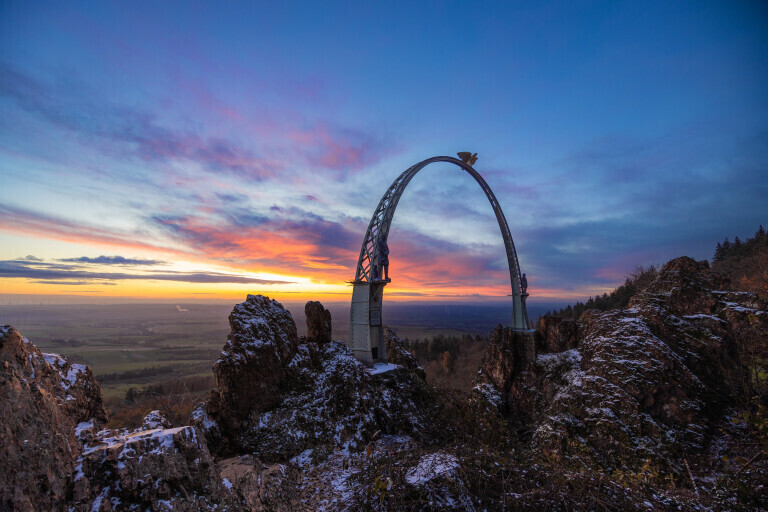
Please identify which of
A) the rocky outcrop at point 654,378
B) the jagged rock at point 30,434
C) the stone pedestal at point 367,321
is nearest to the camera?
the jagged rock at point 30,434

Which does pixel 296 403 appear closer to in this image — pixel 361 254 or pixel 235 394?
pixel 235 394

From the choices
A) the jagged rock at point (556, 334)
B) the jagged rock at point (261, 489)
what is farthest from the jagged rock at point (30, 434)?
the jagged rock at point (556, 334)

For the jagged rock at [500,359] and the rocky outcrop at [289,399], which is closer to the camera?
the rocky outcrop at [289,399]

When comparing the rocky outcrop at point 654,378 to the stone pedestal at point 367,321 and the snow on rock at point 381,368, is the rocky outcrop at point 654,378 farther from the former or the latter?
the stone pedestal at point 367,321

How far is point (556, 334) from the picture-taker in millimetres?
16500

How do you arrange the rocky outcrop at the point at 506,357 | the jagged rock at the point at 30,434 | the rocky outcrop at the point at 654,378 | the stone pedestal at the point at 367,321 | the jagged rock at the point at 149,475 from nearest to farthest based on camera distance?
the jagged rock at the point at 30,434
the jagged rock at the point at 149,475
the rocky outcrop at the point at 654,378
the stone pedestal at the point at 367,321
the rocky outcrop at the point at 506,357

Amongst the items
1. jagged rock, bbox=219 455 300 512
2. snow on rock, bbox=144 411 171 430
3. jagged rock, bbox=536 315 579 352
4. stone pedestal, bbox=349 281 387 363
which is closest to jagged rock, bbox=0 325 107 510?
snow on rock, bbox=144 411 171 430

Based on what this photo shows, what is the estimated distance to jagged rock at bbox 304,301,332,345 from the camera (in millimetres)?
12383

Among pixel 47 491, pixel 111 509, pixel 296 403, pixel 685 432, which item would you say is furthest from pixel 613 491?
pixel 296 403

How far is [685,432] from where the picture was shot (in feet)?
27.2

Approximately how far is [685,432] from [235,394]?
1320cm

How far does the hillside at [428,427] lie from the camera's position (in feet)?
12.6

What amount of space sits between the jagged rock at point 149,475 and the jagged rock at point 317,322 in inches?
305

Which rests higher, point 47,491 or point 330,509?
point 47,491
